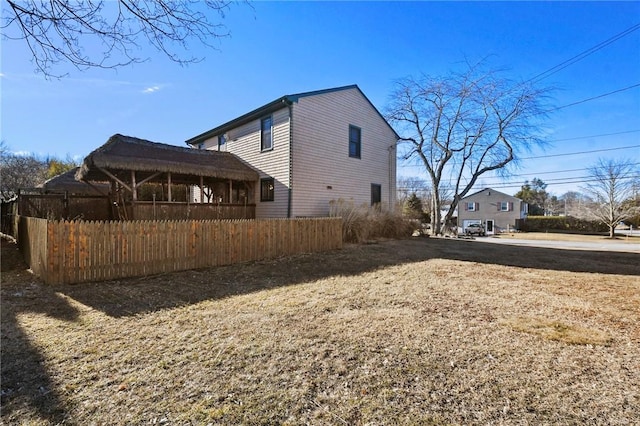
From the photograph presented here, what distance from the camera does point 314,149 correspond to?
45.2ft

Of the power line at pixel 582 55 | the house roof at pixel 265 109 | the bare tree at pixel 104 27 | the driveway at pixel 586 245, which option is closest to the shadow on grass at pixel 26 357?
the bare tree at pixel 104 27

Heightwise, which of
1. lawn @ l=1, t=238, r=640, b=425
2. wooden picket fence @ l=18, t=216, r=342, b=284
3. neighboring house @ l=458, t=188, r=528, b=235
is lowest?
lawn @ l=1, t=238, r=640, b=425

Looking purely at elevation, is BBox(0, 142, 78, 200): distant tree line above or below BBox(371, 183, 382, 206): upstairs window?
above

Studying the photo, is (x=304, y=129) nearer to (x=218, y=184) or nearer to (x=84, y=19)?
(x=218, y=184)

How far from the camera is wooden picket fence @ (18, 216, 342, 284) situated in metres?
6.00

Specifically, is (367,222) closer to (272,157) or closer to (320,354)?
(272,157)

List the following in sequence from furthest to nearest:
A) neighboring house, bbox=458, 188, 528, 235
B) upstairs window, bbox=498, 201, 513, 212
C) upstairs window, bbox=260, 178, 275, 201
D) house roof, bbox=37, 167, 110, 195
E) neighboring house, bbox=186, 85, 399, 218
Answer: upstairs window, bbox=498, 201, 513, 212, neighboring house, bbox=458, 188, 528, 235, house roof, bbox=37, 167, 110, 195, upstairs window, bbox=260, 178, 275, 201, neighboring house, bbox=186, 85, 399, 218

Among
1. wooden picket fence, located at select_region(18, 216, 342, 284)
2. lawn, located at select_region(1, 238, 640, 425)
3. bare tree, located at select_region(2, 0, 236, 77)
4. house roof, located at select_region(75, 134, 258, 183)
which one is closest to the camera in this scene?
lawn, located at select_region(1, 238, 640, 425)

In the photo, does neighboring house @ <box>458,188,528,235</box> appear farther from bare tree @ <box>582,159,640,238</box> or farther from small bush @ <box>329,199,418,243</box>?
small bush @ <box>329,199,418,243</box>

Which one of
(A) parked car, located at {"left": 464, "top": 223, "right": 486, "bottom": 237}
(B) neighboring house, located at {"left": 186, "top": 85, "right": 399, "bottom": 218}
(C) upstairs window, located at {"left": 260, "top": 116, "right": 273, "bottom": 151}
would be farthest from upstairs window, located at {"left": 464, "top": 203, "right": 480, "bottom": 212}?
(C) upstairs window, located at {"left": 260, "top": 116, "right": 273, "bottom": 151}

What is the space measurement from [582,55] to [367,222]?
15628mm

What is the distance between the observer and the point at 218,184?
1622 centimetres

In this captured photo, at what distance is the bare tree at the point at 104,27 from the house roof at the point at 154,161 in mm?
8181

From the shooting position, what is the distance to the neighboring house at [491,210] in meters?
42.1
